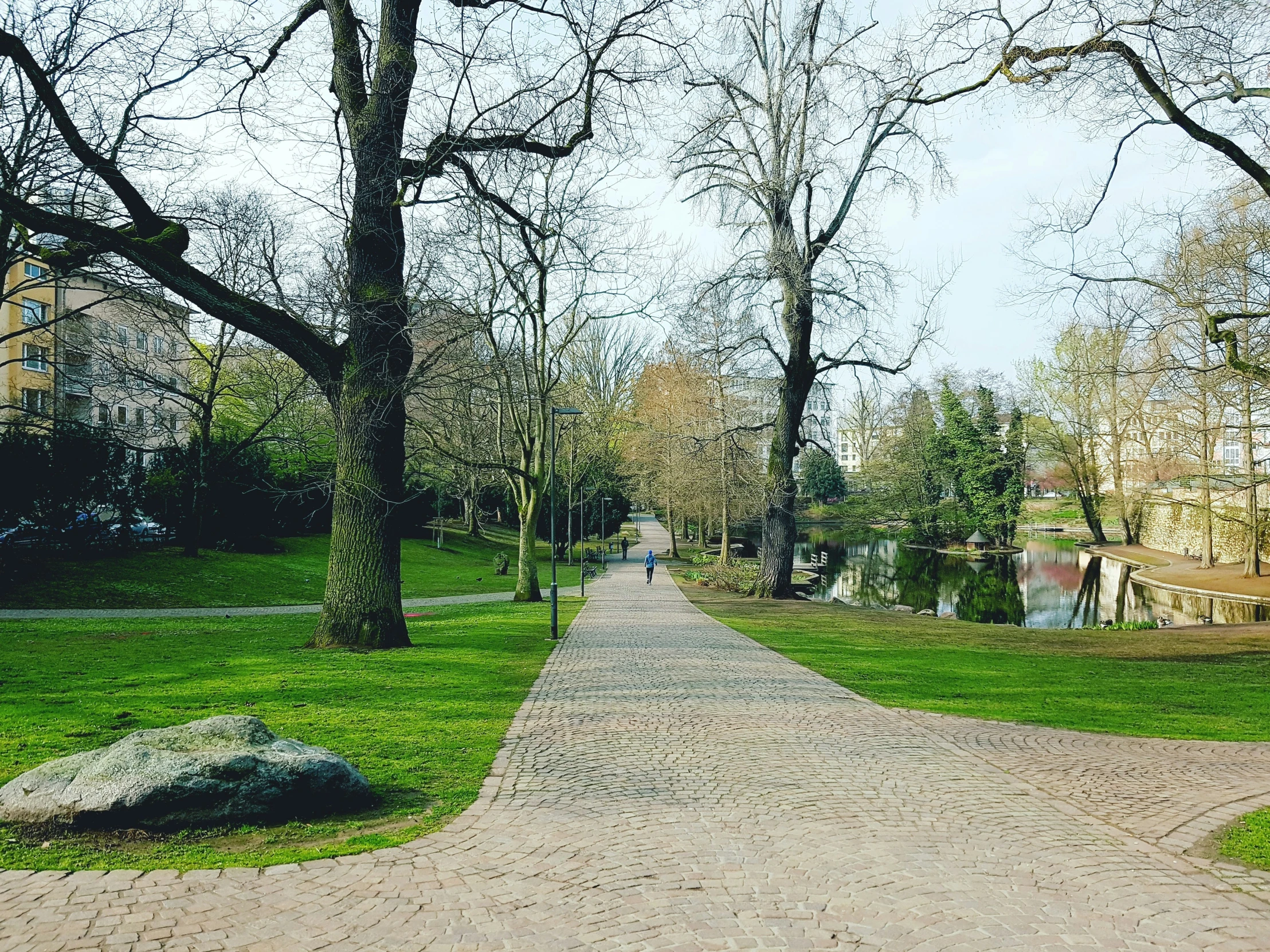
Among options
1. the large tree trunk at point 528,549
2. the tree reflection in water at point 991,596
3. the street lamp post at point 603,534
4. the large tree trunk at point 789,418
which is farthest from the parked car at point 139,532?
the tree reflection in water at point 991,596

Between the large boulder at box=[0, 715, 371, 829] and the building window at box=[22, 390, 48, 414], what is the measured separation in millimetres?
16748

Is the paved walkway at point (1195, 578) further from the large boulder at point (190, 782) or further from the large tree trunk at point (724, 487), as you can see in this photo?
the large boulder at point (190, 782)

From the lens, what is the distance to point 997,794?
653cm

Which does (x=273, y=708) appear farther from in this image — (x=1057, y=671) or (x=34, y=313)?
(x=34, y=313)

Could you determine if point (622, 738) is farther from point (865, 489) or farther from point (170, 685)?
point (865, 489)

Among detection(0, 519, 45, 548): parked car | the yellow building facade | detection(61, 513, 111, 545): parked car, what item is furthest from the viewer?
detection(61, 513, 111, 545): parked car

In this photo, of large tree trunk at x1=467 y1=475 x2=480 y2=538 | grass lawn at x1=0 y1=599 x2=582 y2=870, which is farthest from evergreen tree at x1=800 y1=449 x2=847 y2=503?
grass lawn at x1=0 y1=599 x2=582 y2=870

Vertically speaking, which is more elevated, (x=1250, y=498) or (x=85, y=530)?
(x=1250, y=498)

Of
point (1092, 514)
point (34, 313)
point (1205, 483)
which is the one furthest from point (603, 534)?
point (1092, 514)

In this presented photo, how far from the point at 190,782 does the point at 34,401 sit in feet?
106

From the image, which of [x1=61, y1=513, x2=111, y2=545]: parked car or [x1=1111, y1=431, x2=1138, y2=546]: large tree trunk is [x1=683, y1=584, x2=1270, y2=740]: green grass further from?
[x1=1111, y1=431, x2=1138, y2=546]: large tree trunk

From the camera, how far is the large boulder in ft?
16.1

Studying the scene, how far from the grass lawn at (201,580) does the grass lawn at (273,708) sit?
5.54 m

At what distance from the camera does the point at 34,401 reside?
3050 centimetres
